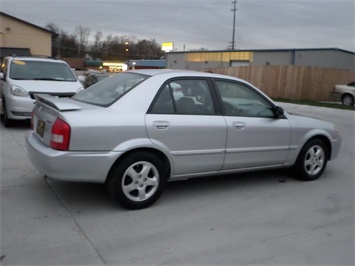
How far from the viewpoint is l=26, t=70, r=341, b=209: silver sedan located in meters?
3.78

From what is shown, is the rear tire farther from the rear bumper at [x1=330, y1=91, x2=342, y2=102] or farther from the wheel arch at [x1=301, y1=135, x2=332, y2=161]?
the wheel arch at [x1=301, y1=135, x2=332, y2=161]

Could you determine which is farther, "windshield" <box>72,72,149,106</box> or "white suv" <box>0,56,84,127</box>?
"white suv" <box>0,56,84,127</box>

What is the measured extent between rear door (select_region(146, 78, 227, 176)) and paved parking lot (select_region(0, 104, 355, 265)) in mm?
502

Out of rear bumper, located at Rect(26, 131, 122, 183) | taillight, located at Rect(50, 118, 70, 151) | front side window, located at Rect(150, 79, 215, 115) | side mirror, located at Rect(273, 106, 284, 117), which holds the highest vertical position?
front side window, located at Rect(150, 79, 215, 115)

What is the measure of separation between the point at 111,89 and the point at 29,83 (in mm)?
4763

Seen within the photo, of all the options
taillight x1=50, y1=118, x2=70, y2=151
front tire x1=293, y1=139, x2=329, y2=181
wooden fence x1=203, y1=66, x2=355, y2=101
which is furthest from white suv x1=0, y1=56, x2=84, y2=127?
wooden fence x1=203, y1=66, x2=355, y2=101

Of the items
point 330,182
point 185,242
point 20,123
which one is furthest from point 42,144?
point 20,123

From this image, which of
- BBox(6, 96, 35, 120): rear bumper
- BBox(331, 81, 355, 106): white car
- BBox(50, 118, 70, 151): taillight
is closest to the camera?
BBox(50, 118, 70, 151): taillight

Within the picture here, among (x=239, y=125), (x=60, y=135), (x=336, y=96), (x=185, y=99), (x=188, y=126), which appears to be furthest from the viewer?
(x=336, y=96)

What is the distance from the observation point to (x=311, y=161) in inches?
216

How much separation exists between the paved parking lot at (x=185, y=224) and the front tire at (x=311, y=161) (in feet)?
0.60

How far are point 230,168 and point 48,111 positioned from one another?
7.48 feet

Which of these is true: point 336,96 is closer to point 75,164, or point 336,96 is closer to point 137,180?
point 137,180

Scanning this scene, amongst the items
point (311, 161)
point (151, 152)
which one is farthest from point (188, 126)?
point (311, 161)
